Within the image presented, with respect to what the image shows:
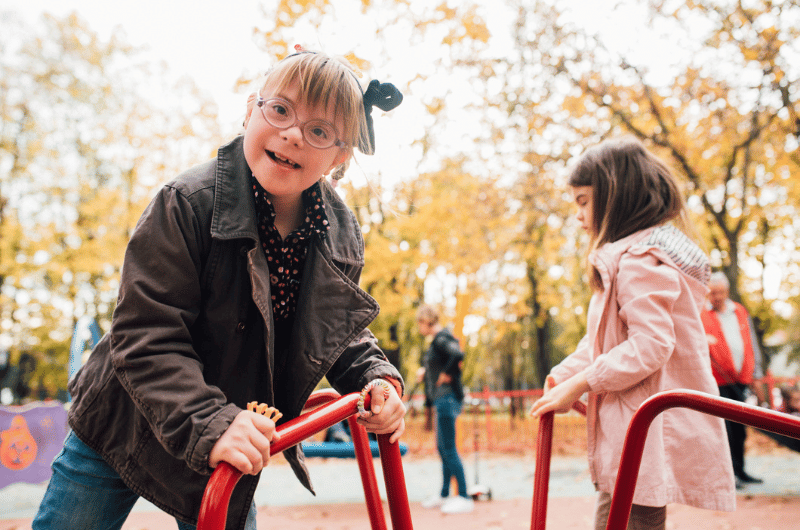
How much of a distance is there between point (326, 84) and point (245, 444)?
2.86 feet

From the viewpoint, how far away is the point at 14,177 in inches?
592

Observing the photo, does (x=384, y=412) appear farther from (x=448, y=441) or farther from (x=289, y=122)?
(x=448, y=441)

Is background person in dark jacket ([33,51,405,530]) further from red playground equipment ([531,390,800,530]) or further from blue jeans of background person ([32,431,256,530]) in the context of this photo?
red playground equipment ([531,390,800,530])

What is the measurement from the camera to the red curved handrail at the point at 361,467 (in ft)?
3.47

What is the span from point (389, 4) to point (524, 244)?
7353 millimetres

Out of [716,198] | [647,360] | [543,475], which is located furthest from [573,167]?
[716,198]

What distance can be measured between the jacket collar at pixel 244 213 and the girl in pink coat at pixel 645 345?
0.88 metres

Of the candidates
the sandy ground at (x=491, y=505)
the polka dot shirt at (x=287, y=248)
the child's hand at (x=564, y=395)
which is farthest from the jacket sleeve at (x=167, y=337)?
the sandy ground at (x=491, y=505)

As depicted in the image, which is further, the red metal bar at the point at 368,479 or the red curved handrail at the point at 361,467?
the red metal bar at the point at 368,479

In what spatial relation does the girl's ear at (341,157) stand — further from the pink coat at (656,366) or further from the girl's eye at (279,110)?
the pink coat at (656,366)

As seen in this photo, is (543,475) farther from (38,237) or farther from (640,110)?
(38,237)

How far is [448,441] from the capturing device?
18.7 feet

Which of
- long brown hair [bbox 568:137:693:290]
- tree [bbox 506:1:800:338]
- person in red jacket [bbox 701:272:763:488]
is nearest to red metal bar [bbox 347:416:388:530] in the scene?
long brown hair [bbox 568:137:693:290]

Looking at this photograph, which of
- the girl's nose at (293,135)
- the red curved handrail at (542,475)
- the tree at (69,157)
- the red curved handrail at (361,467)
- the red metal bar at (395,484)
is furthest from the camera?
the tree at (69,157)
